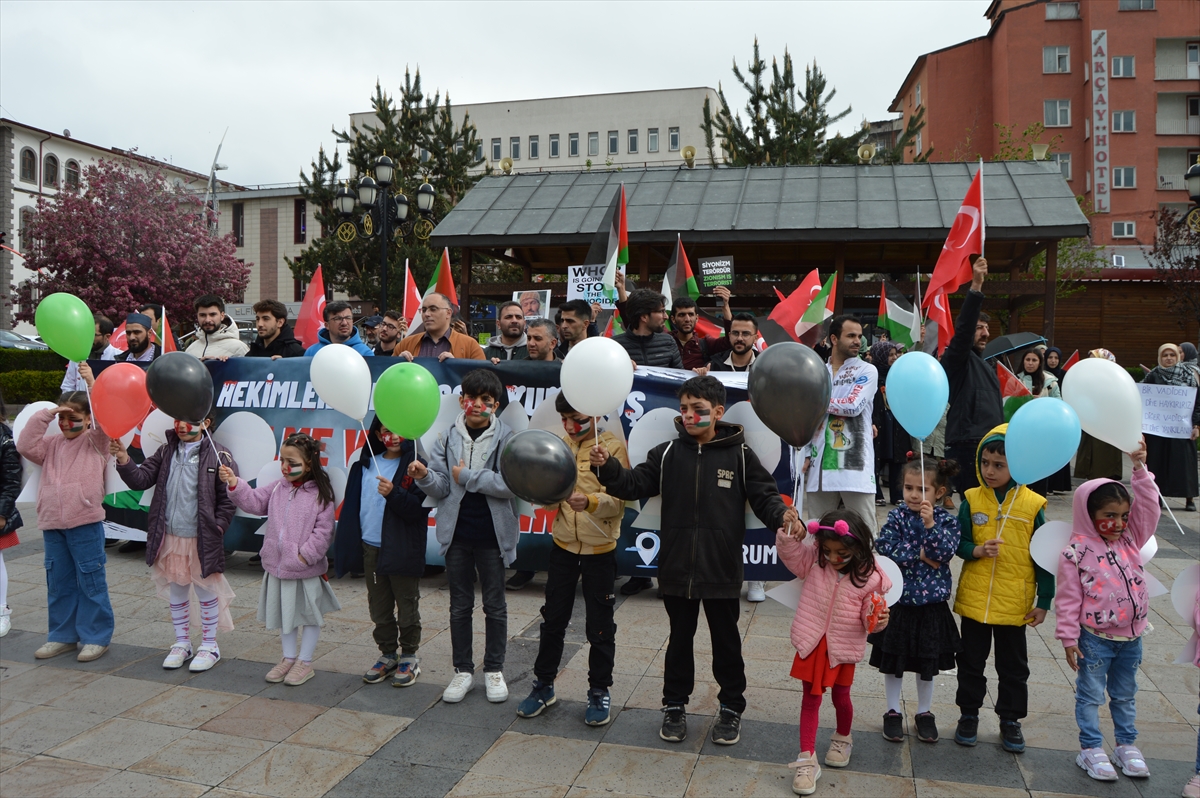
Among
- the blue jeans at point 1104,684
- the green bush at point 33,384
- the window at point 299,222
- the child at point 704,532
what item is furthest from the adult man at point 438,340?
the window at point 299,222

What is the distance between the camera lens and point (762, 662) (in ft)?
16.4

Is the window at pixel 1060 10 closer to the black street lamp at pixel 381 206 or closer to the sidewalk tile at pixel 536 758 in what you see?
the black street lamp at pixel 381 206

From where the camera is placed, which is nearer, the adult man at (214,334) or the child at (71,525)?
the child at (71,525)

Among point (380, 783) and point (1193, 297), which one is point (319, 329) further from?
point (1193, 297)

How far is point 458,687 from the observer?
Result: 443 cm

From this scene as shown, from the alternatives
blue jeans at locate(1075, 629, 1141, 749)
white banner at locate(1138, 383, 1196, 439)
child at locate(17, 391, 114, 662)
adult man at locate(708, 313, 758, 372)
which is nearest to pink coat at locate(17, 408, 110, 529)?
child at locate(17, 391, 114, 662)

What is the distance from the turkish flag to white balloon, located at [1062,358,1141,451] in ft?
4.22

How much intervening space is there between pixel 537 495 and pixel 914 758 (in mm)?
2027

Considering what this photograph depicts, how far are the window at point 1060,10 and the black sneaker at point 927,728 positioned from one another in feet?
142

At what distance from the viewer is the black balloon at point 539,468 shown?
3.70 meters

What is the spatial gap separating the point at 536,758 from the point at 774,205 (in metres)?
10.8

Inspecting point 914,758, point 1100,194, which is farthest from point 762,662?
point 1100,194

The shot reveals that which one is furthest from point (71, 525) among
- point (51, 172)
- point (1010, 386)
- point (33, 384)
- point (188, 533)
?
point (51, 172)

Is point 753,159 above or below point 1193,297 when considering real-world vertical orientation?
above
